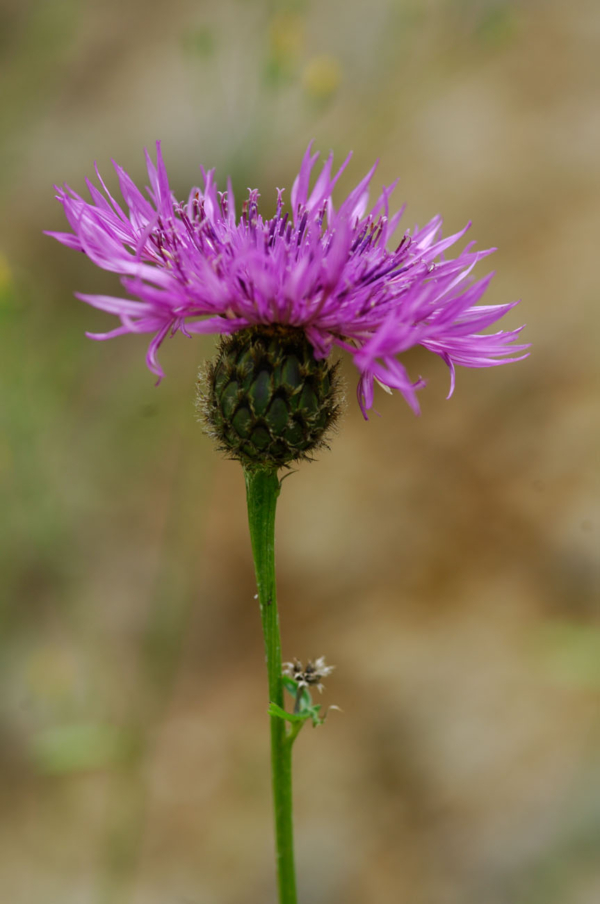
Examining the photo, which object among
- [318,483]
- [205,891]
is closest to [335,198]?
[318,483]

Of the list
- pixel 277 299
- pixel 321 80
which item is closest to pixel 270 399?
pixel 277 299

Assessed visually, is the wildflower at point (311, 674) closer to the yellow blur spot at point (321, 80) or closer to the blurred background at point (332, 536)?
the blurred background at point (332, 536)

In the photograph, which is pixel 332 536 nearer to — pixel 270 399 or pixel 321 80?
pixel 321 80

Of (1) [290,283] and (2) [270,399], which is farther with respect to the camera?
(2) [270,399]

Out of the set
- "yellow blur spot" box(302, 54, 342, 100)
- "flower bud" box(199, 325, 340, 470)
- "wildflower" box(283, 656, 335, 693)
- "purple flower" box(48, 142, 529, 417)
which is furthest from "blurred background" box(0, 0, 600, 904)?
"flower bud" box(199, 325, 340, 470)

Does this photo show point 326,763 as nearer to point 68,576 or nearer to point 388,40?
point 68,576

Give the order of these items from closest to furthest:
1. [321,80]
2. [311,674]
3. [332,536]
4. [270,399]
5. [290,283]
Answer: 1. [290,283]
2. [270,399]
3. [311,674]
4. [321,80]
5. [332,536]

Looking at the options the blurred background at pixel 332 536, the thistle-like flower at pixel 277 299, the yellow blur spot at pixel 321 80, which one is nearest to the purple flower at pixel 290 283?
the thistle-like flower at pixel 277 299
